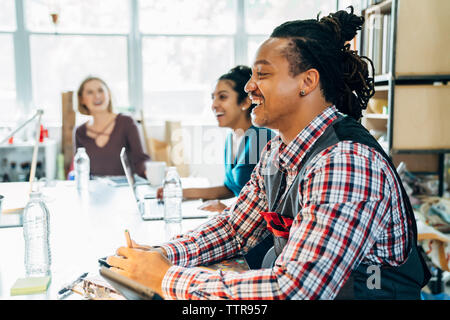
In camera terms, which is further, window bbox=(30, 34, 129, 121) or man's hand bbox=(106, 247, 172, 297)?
window bbox=(30, 34, 129, 121)

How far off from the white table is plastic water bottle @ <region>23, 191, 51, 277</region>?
0.09 ft

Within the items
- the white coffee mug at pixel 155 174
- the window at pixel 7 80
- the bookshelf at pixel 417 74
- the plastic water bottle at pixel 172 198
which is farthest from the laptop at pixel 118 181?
the window at pixel 7 80

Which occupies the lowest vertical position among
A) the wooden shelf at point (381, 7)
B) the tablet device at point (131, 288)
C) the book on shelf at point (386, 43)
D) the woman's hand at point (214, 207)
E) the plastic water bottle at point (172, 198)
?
the woman's hand at point (214, 207)

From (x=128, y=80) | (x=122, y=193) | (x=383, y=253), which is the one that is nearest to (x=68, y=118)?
(x=128, y=80)

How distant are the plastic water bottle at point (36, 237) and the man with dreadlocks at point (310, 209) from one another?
9.6 inches

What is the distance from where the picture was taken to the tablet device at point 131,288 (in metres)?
0.71

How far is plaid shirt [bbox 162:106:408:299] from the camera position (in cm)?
78

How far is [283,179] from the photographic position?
44.6 inches

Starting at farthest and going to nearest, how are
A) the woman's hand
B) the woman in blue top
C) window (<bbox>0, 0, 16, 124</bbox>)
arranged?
1. window (<bbox>0, 0, 16, 124</bbox>)
2. the woman in blue top
3. the woman's hand

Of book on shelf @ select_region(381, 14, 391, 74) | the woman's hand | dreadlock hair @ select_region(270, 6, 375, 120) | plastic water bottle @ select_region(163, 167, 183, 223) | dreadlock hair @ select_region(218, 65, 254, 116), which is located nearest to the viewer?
dreadlock hair @ select_region(270, 6, 375, 120)

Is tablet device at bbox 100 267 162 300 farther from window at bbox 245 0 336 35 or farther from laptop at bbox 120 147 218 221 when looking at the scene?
window at bbox 245 0 336 35

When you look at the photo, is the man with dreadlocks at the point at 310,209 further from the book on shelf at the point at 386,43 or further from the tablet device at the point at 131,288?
the book on shelf at the point at 386,43

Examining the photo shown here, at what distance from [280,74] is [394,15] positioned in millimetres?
1564

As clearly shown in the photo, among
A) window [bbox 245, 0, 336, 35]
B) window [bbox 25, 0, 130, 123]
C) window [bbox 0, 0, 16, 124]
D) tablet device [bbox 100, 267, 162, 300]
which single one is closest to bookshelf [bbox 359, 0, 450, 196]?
tablet device [bbox 100, 267, 162, 300]
